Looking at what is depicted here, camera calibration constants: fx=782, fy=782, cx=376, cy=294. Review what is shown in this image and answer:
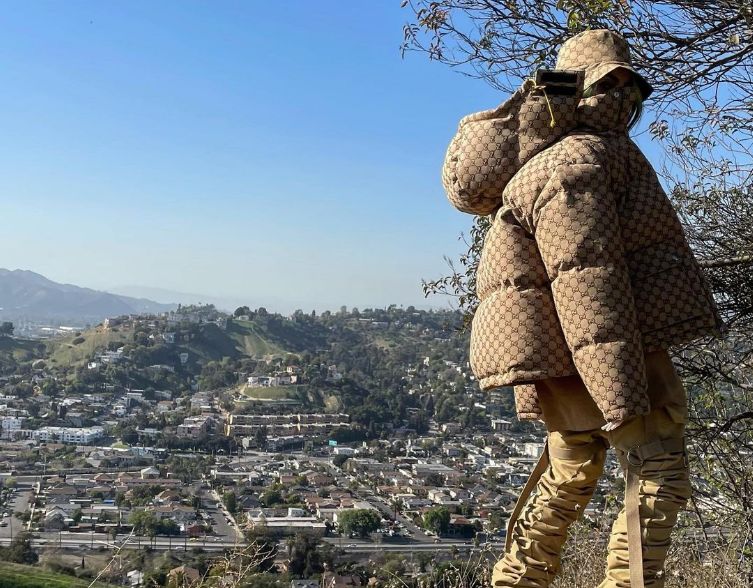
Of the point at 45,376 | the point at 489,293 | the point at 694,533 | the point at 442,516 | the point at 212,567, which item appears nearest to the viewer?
the point at 489,293

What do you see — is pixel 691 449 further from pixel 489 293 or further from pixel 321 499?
pixel 321 499

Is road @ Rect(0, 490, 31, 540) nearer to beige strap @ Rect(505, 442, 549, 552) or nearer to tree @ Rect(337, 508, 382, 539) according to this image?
tree @ Rect(337, 508, 382, 539)

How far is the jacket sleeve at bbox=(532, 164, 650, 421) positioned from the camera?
1819mm

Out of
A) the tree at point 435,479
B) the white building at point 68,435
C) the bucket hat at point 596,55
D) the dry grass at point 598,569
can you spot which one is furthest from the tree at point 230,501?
the bucket hat at point 596,55

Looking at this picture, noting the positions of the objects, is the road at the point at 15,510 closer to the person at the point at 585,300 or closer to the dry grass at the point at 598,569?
the dry grass at the point at 598,569

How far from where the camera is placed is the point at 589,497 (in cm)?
215

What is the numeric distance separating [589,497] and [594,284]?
2.14 ft

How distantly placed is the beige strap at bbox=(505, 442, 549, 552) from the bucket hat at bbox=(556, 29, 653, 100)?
1016 mm

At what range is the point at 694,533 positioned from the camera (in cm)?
446

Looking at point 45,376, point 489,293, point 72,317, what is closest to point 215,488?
point 489,293

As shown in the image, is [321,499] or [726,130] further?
[321,499]

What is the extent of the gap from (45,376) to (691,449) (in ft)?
147

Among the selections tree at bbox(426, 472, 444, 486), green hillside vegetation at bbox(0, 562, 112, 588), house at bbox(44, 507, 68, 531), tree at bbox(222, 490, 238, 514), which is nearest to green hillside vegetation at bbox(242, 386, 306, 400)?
tree at bbox(426, 472, 444, 486)

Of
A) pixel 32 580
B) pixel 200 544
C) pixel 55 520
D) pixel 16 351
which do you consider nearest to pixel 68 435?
pixel 55 520
